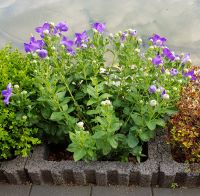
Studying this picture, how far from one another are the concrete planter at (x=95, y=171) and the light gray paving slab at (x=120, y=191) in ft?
0.13

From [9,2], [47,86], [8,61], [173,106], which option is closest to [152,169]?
[173,106]

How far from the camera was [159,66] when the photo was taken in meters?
2.86

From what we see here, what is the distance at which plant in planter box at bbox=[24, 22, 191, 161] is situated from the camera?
2855 mm

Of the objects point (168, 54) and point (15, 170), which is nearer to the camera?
point (168, 54)

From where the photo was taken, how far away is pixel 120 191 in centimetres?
308

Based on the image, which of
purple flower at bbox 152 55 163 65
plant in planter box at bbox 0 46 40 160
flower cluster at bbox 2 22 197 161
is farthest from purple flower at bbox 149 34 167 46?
plant in planter box at bbox 0 46 40 160

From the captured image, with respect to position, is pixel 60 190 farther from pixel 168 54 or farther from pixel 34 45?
pixel 168 54

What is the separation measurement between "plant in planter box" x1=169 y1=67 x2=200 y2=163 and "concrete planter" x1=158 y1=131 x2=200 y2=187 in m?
0.08

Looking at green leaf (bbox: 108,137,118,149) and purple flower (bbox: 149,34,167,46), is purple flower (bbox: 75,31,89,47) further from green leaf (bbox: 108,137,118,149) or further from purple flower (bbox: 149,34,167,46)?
green leaf (bbox: 108,137,118,149)

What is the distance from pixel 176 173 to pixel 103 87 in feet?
2.87

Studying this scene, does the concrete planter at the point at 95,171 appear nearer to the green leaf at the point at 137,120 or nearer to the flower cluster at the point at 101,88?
the flower cluster at the point at 101,88

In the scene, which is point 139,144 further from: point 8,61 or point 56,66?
point 8,61

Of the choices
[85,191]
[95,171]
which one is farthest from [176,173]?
[85,191]

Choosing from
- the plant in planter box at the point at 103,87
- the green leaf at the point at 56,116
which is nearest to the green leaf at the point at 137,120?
the plant in planter box at the point at 103,87
